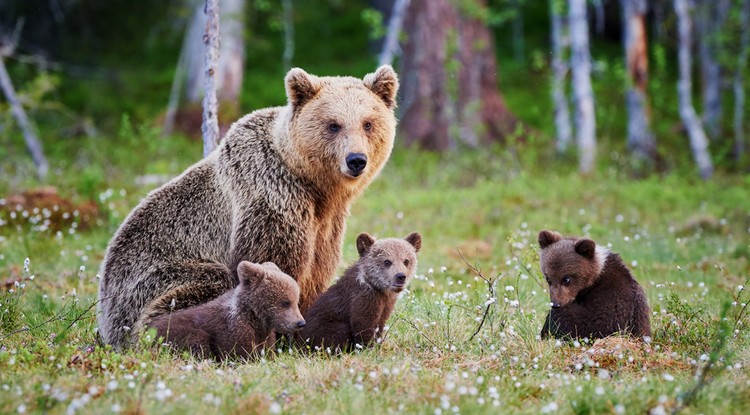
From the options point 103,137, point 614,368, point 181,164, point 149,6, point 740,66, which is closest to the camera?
point 614,368

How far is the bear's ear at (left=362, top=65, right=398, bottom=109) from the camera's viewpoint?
24.0ft

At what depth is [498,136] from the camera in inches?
819

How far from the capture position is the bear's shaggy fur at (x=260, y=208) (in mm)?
6777

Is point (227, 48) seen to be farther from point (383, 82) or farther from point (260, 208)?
Answer: point (260, 208)

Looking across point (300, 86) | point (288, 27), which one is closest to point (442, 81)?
point (288, 27)

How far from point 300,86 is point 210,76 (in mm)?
2091

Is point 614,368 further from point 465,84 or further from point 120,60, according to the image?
point 120,60

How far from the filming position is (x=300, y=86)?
7.05 metres

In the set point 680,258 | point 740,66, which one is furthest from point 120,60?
point 680,258

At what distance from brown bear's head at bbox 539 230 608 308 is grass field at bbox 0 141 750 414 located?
378mm

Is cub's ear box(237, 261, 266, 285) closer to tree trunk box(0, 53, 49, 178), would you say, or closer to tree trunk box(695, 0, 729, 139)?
tree trunk box(0, 53, 49, 178)

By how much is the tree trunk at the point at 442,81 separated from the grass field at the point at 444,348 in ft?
20.9

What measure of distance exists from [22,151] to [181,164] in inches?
196

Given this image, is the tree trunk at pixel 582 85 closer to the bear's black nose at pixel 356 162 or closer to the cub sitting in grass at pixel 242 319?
the bear's black nose at pixel 356 162
